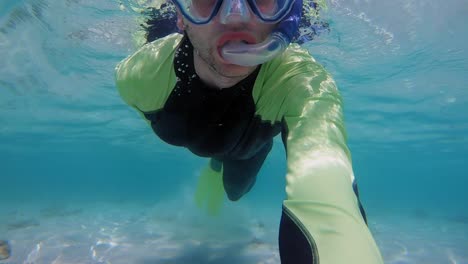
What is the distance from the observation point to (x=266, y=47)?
2.94 m

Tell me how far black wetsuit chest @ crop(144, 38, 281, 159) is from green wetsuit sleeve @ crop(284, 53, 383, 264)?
1092 mm

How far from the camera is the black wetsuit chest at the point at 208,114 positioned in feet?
13.6

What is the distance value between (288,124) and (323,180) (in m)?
1.02

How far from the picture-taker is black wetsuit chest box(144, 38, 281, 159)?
13.6 ft

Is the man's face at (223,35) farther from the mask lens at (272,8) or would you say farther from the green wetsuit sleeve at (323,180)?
the green wetsuit sleeve at (323,180)

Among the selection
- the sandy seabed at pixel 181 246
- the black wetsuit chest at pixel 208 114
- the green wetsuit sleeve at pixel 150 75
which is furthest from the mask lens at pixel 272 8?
the sandy seabed at pixel 181 246

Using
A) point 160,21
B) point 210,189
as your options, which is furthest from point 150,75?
point 210,189

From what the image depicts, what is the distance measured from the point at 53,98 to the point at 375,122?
76.5ft

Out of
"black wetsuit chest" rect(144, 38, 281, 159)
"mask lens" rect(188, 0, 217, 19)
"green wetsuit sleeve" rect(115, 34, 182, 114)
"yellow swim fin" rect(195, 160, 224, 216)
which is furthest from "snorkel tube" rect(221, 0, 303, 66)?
"yellow swim fin" rect(195, 160, 224, 216)

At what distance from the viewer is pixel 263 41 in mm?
3105

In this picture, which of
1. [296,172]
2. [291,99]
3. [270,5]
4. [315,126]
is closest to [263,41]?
[270,5]

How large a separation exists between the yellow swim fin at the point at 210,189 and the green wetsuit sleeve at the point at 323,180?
8.18m

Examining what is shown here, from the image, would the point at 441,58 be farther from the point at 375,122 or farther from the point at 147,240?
the point at 147,240

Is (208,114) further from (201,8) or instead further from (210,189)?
(210,189)
